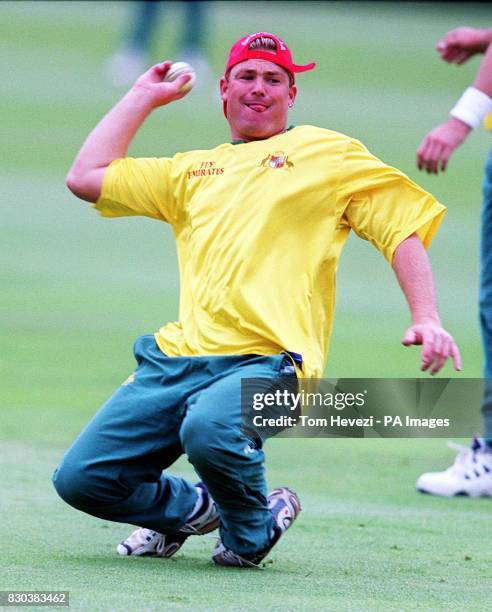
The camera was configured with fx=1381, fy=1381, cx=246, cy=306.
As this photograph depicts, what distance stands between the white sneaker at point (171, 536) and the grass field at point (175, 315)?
0.07m

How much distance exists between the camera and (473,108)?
4.42m

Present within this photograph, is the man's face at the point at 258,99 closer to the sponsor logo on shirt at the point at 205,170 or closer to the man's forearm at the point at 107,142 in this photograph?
the sponsor logo on shirt at the point at 205,170

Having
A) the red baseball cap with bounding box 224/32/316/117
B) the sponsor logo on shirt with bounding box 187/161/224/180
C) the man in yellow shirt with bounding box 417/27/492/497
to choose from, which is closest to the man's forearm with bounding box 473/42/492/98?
the man in yellow shirt with bounding box 417/27/492/497

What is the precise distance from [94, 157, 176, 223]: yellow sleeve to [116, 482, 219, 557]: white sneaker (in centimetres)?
78

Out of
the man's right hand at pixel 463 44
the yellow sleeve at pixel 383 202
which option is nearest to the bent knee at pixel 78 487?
the yellow sleeve at pixel 383 202

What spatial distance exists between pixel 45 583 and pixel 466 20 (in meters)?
19.8

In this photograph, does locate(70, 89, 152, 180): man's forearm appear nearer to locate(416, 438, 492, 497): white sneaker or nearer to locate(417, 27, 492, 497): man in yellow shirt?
locate(417, 27, 492, 497): man in yellow shirt

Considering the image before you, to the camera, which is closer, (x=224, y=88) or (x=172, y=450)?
(x=172, y=450)

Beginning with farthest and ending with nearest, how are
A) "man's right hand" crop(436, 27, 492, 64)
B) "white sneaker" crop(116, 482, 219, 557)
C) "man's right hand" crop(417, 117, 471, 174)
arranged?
"man's right hand" crop(436, 27, 492, 64) → "man's right hand" crop(417, 117, 471, 174) → "white sneaker" crop(116, 482, 219, 557)

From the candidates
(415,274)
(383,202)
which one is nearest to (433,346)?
(415,274)

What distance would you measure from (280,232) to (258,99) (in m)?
0.40

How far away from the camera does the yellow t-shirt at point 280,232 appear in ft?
11.5

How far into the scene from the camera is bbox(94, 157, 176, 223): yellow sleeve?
12.3 ft

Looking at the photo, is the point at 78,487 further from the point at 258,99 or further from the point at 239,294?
the point at 258,99
